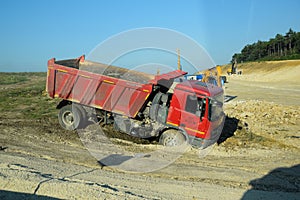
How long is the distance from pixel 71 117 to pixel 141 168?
4325 mm

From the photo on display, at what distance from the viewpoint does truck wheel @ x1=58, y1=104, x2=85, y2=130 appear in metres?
10.3

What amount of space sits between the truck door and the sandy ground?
2.61 feet

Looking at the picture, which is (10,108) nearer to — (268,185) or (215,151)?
(215,151)

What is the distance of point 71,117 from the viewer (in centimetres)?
1070

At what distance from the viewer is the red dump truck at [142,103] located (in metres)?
8.52

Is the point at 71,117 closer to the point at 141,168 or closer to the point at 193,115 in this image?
the point at 141,168

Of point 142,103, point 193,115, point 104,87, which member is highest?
point 104,87

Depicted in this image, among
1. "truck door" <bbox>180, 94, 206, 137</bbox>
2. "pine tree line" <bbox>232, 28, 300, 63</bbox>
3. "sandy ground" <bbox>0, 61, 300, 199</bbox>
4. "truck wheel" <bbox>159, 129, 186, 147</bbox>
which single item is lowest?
"sandy ground" <bbox>0, 61, 300, 199</bbox>

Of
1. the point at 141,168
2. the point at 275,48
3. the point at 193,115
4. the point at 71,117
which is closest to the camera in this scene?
the point at 141,168

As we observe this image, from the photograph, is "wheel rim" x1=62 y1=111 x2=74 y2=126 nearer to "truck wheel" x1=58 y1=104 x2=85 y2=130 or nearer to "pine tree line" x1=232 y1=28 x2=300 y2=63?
"truck wheel" x1=58 y1=104 x2=85 y2=130

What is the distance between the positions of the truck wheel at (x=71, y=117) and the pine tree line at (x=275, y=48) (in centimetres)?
5495

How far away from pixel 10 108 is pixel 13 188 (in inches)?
425

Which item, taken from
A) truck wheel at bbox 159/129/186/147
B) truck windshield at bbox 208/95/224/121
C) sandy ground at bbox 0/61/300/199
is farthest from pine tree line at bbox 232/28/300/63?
truck wheel at bbox 159/129/186/147

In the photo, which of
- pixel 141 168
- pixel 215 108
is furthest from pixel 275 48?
pixel 141 168
